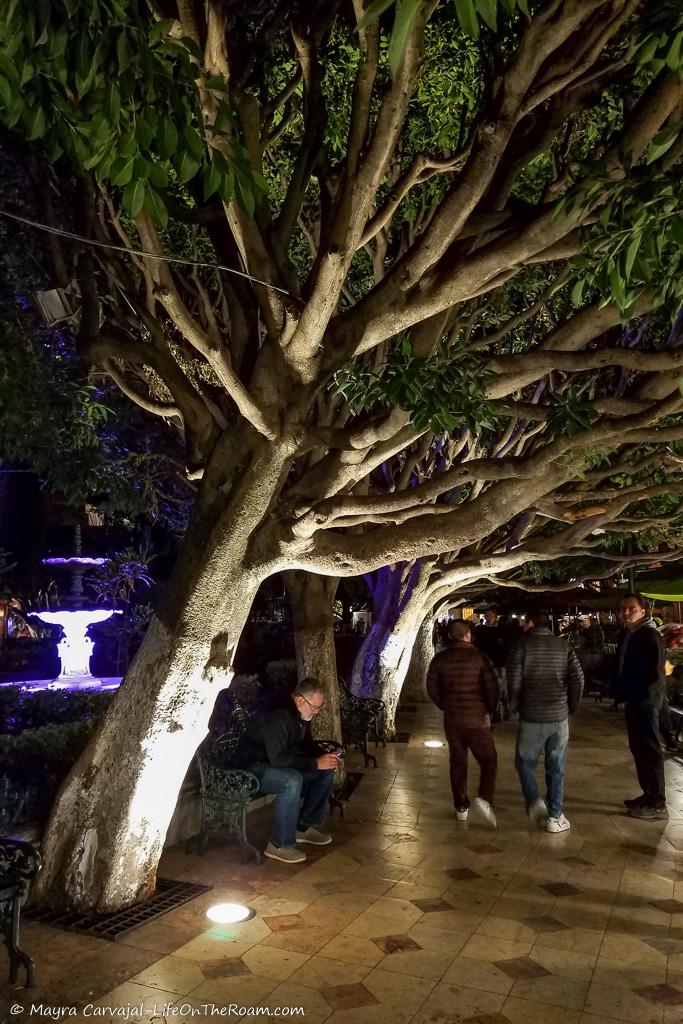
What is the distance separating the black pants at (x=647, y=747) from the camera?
312 inches

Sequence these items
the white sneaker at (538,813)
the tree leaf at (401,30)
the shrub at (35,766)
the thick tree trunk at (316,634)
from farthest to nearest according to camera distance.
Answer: the thick tree trunk at (316,634) → the white sneaker at (538,813) → the shrub at (35,766) → the tree leaf at (401,30)

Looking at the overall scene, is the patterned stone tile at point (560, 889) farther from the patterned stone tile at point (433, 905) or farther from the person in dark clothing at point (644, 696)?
the person in dark clothing at point (644, 696)

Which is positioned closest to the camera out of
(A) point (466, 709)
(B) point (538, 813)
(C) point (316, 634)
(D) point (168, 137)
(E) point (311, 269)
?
(D) point (168, 137)

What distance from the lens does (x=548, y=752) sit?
7559 mm

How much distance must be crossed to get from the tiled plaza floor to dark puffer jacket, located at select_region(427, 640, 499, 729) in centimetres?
103

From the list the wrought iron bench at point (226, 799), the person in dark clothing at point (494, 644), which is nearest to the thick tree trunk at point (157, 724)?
the wrought iron bench at point (226, 799)

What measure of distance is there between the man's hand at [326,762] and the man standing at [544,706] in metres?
1.85

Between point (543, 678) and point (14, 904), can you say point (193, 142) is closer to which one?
point (14, 904)

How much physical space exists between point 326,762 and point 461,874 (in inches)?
55.1

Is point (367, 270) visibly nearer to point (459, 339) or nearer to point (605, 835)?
point (459, 339)

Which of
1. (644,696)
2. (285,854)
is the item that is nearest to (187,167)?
(285,854)

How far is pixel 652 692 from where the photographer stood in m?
7.88

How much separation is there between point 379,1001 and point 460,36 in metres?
7.21

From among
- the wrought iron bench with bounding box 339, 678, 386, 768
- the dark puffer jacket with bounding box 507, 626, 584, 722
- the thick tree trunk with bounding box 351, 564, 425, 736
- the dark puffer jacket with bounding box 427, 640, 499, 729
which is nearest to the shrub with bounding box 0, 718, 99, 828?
the dark puffer jacket with bounding box 427, 640, 499, 729
